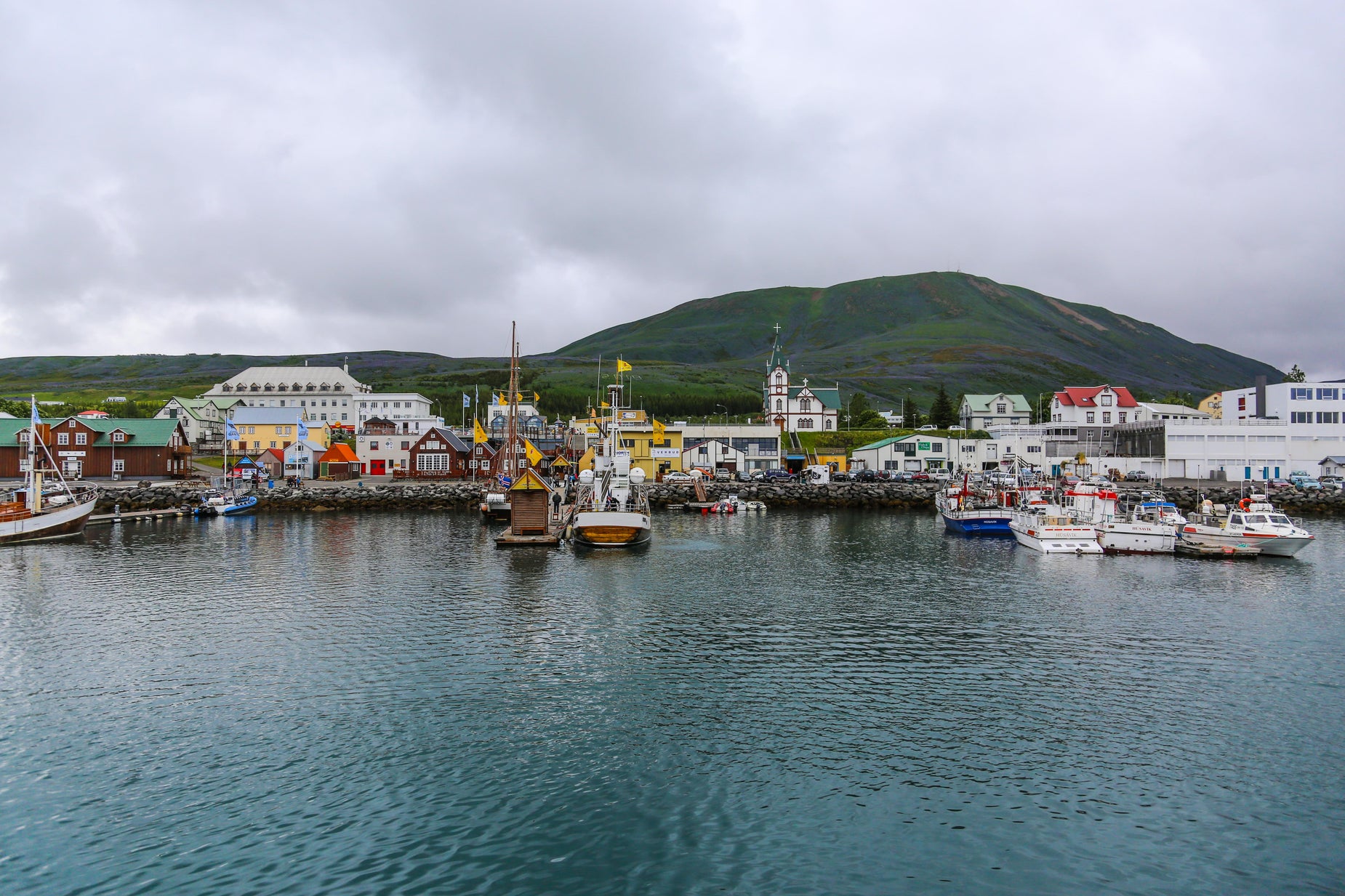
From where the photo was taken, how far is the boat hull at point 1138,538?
46719 millimetres

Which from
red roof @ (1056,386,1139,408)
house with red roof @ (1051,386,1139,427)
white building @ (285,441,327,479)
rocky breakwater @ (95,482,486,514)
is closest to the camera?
rocky breakwater @ (95,482,486,514)

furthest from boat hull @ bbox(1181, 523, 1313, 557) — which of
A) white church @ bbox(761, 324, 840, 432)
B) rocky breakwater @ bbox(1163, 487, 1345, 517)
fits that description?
white church @ bbox(761, 324, 840, 432)

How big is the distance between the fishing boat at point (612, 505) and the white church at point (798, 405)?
63.7 metres

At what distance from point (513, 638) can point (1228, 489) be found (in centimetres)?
8582

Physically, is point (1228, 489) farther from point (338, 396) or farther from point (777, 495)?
point (338, 396)

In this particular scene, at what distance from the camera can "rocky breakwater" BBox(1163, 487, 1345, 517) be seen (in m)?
72.2

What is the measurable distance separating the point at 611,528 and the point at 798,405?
83.2 meters

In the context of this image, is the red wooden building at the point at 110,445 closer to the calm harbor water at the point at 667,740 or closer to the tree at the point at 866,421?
the calm harbor water at the point at 667,740

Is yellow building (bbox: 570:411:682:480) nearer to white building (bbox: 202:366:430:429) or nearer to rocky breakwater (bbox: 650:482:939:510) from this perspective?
rocky breakwater (bbox: 650:482:939:510)

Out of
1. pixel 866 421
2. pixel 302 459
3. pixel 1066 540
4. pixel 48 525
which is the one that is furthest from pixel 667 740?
pixel 866 421

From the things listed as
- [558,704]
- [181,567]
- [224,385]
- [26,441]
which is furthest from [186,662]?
[224,385]

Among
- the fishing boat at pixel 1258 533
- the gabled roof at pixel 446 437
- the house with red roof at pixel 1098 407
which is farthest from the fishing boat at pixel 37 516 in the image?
the house with red roof at pixel 1098 407

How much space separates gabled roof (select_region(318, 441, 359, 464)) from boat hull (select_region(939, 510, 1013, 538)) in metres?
70.0

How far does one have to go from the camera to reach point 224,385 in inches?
6043
